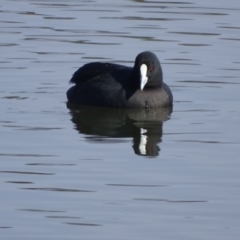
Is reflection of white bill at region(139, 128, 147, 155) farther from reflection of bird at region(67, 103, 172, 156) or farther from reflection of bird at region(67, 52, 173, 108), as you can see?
reflection of bird at region(67, 52, 173, 108)

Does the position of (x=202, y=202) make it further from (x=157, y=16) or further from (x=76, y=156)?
(x=157, y=16)

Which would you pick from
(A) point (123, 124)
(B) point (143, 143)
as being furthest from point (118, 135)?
(A) point (123, 124)

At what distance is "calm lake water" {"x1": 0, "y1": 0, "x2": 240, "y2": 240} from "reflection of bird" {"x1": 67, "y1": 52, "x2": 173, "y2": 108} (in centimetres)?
12

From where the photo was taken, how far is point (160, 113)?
12.0m

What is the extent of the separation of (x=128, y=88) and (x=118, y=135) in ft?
5.67

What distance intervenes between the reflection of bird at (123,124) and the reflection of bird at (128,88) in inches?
3.1

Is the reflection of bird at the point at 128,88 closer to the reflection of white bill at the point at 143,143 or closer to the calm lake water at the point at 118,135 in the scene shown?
the calm lake water at the point at 118,135

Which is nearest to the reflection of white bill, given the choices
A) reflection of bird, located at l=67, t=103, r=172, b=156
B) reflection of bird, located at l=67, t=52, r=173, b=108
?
reflection of bird, located at l=67, t=103, r=172, b=156

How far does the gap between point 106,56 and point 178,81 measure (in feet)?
5.60

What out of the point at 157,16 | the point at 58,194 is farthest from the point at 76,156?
the point at 157,16

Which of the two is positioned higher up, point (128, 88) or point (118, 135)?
point (128, 88)

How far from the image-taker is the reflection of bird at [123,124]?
10336mm

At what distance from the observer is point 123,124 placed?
11.3 m

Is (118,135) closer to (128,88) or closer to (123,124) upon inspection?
(123,124)
